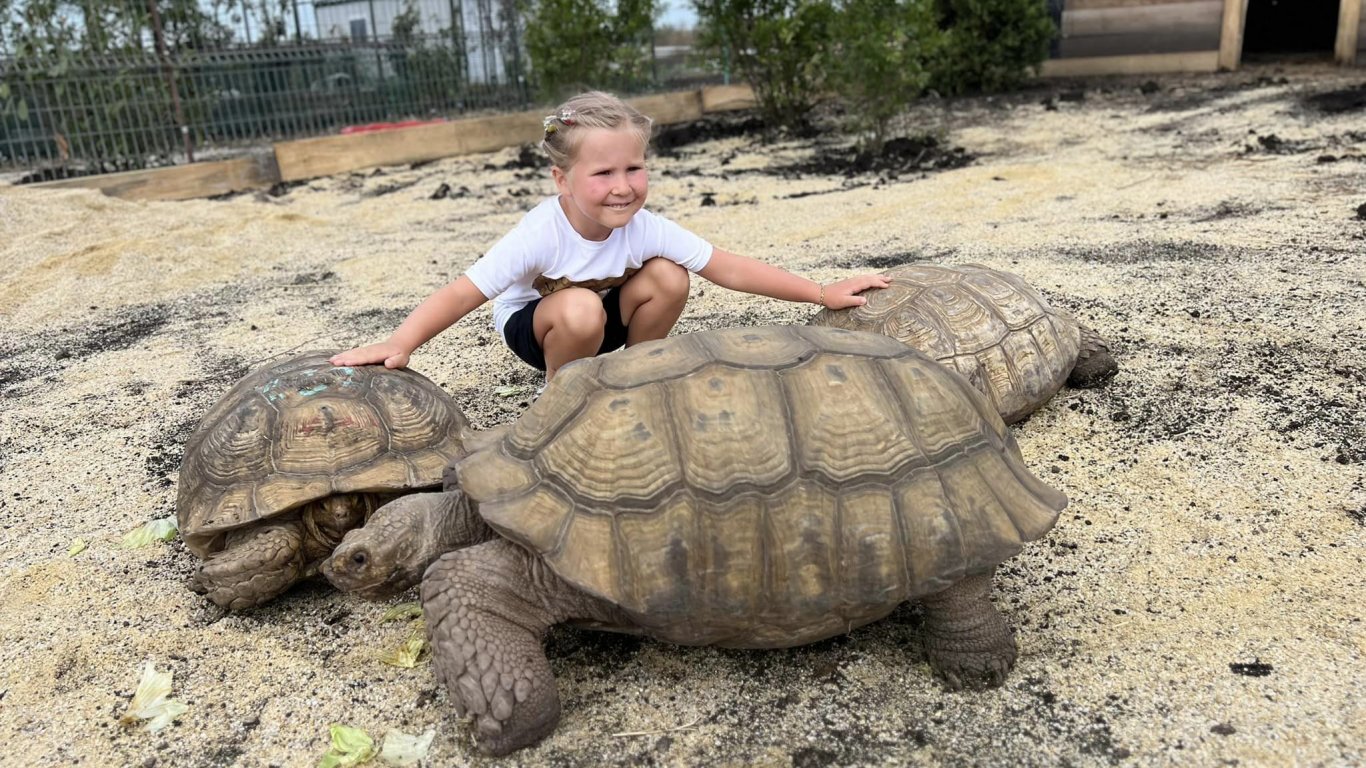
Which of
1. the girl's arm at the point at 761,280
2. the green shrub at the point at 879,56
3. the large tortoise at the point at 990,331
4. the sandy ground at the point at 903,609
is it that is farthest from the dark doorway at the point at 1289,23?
the girl's arm at the point at 761,280

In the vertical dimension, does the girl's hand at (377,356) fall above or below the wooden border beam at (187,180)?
below

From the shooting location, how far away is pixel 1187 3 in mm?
10250

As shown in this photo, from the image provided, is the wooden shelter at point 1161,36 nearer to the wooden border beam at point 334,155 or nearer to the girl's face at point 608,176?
the wooden border beam at point 334,155

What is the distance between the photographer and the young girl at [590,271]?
2500 mm

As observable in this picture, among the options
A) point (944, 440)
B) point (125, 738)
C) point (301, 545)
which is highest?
point (944, 440)

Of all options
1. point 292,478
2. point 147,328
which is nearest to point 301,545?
point 292,478

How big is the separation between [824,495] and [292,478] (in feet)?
4.28

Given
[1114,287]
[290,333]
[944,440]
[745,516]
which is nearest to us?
[745,516]

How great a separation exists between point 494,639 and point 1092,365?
224 centimetres

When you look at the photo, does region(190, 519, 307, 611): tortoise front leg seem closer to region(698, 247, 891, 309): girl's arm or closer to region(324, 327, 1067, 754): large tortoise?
region(324, 327, 1067, 754): large tortoise

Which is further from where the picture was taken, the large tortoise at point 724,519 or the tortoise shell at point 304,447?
the tortoise shell at point 304,447

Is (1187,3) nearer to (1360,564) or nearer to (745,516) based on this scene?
(1360,564)

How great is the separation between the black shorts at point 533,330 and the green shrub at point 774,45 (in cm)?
601

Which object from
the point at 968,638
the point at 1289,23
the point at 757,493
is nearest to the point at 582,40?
the point at 757,493
